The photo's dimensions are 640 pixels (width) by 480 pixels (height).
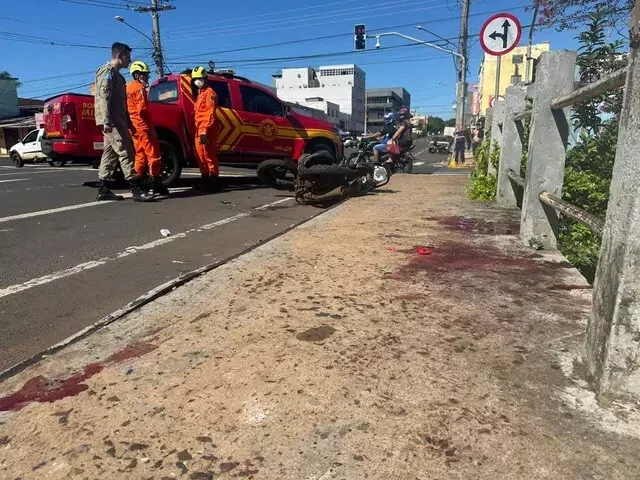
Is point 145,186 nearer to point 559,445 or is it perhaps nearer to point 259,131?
point 259,131

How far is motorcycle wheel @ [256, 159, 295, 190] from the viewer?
25.9 feet

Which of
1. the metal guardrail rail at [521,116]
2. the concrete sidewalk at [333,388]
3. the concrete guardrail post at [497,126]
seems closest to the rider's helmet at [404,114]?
the concrete guardrail post at [497,126]

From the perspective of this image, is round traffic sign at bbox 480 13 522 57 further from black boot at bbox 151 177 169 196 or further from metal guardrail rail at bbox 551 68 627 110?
metal guardrail rail at bbox 551 68 627 110

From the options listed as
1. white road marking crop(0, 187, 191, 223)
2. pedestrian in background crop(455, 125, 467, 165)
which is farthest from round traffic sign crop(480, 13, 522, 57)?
pedestrian in background crop(455, 125, 467, 165)

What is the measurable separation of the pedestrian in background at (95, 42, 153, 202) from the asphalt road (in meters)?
0.38

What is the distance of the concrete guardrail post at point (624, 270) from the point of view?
155 cm

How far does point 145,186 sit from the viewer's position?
766 centimetres

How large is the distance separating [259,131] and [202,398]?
8668 mm

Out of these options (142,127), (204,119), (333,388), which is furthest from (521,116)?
(142,127)

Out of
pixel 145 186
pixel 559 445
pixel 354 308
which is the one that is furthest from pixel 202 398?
pixel 145 186

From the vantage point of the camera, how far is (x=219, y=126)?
9258 mm

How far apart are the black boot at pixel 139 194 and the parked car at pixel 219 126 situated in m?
1.25

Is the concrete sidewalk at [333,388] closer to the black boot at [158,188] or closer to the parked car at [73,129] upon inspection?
the black boot at [158,188]

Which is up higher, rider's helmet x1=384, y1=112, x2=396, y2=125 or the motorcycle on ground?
rider's helmet x1=384, y1=112, x2=396, y2=125
